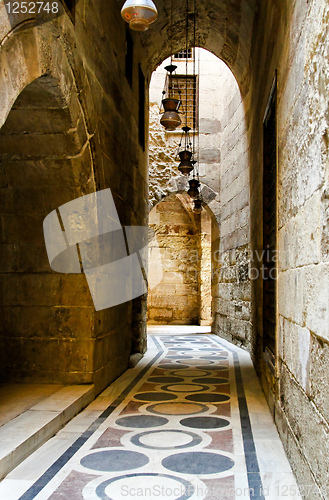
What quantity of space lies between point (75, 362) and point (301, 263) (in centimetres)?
239

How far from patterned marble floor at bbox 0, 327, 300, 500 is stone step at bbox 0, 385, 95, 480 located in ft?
0.17

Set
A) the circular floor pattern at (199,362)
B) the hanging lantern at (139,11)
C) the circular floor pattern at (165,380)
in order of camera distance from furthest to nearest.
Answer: the circular floor pattern at (199,362)
the circular floor pattern at (165,380)
the hanging lantern at (139,11)

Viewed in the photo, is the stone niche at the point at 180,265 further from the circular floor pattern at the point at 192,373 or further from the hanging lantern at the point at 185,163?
the circular floor pattern at the point at 192,373

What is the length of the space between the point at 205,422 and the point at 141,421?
456 mm

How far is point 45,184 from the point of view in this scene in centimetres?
381

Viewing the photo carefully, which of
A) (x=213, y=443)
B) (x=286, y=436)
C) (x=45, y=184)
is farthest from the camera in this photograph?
(x=45, y=184)

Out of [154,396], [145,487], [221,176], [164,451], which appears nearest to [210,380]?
[154,396]

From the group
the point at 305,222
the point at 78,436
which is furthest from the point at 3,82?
the point at 78,436

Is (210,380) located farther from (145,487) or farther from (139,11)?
(139,11)

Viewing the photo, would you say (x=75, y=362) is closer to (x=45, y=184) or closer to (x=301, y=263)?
(x=45, y=184)

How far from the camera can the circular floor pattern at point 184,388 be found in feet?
14.2

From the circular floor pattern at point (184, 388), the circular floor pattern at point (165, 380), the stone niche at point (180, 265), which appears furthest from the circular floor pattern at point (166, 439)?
the stone niche at point (180, 265)

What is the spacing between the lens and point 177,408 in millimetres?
3682

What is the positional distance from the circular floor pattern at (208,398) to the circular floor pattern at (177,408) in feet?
0.48
